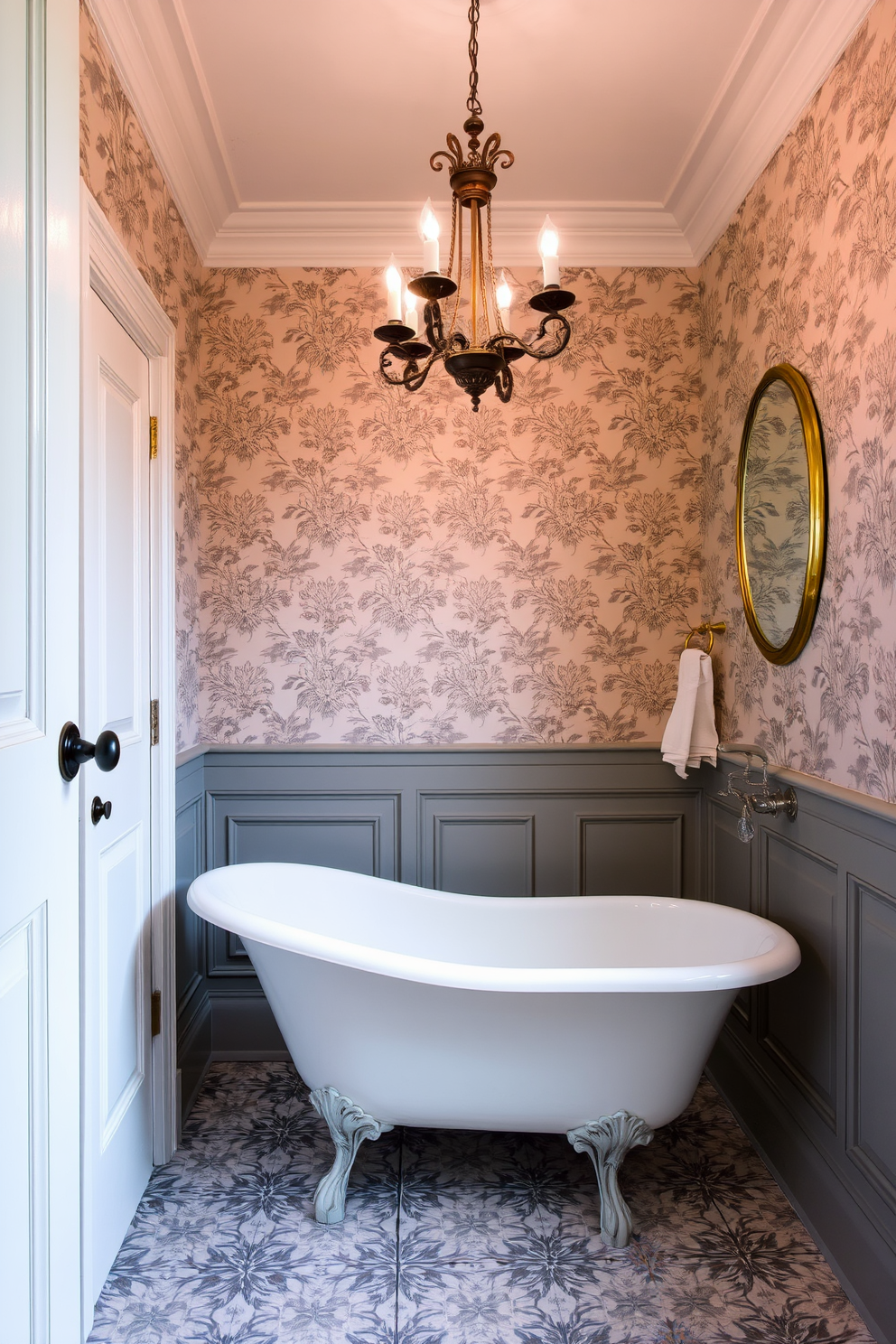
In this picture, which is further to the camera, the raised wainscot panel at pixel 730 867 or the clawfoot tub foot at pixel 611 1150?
the raised wainscot panel at pixel 730 867

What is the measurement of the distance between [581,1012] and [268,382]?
81.2 inches

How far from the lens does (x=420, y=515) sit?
8.79 feet

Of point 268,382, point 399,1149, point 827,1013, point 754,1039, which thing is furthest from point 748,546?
point 399,1149

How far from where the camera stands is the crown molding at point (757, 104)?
1.76m

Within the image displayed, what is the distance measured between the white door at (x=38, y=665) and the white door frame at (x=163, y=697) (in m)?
1.10

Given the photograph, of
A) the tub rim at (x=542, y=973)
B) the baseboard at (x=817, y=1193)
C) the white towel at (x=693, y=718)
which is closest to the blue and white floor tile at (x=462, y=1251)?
the baseboard at (x=817, y=1193)

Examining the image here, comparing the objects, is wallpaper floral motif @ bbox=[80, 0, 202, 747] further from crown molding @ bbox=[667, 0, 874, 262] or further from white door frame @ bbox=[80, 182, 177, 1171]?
crown molding @ bbox=[667, 0, 874, 262]

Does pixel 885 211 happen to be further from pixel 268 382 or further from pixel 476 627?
pixel 268 382

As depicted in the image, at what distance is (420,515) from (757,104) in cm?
138

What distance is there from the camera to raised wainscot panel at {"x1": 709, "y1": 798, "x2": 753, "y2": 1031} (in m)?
2.30

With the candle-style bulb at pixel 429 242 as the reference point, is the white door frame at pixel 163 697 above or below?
below

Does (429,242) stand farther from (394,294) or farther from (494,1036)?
(494,1036)

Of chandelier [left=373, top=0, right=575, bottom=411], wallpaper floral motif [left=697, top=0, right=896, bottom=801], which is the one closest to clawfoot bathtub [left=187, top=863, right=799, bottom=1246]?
wallpaper floral motif [left=697, top=0, right=896, bottom=801]

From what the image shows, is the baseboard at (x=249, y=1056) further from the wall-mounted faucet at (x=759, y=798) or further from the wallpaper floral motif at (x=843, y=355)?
the wallpaper floral motif at (x=843, y=355)
